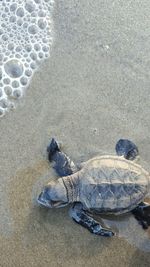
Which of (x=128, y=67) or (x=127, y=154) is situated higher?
(x=128, y=67)

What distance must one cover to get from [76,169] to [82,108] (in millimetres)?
360

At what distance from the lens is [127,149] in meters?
2.40

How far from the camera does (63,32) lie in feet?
9.22

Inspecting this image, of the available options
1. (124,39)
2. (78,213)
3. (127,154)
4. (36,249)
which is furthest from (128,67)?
(36,249)

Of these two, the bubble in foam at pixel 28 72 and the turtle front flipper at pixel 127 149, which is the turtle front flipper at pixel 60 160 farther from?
the bubble in foam at pixel 28 72

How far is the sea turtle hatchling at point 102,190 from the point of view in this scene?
229 centimetres

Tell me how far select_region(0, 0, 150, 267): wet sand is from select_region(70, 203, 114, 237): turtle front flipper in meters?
0.04

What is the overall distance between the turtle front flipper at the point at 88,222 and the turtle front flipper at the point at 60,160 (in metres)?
0.20

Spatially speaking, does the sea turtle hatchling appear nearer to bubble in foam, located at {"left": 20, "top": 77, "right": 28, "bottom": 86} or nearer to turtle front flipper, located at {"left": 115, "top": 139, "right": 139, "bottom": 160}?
turtle front flipper, located at {"left": 115, "top": 139, "right": 139, "bottom": 160}

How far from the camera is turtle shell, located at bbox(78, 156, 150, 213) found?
229 centimetres

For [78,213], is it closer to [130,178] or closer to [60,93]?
[130,178]

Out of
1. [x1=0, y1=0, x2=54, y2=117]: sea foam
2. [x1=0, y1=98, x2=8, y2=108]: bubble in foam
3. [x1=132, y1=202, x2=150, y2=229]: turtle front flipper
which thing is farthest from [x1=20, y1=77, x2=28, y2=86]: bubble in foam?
[x1=132, y1=202, x2=150, y2=229]: turtle front flipper

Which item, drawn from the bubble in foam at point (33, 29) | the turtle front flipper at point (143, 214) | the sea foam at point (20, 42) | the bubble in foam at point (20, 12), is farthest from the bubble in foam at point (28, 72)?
the turtle front flipper at point (143, 214)

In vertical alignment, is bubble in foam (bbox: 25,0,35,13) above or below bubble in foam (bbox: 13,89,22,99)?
above
